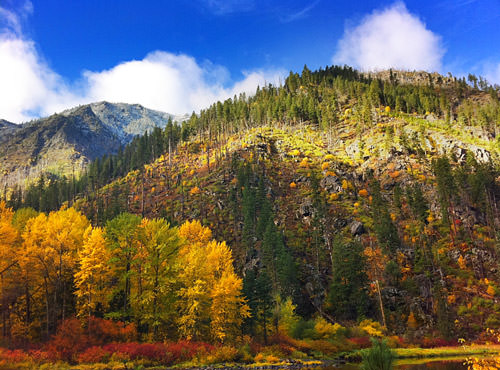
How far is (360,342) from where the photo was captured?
46.9m

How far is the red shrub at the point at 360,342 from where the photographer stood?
4631cm

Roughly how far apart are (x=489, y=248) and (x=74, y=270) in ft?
236

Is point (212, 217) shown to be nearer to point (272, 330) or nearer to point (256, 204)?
point (256, 204)

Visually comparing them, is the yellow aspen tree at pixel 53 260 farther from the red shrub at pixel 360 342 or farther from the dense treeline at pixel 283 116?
the dense treeline at pixel 283 116

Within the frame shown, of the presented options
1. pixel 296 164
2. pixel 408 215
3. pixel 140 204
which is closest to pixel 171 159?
pixel 140 204

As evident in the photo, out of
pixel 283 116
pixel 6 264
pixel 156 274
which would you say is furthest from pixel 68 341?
pixel 283 116

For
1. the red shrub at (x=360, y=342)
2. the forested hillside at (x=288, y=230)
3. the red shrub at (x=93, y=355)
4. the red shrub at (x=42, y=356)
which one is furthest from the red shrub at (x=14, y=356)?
the red shrub at (x=360, y=342)

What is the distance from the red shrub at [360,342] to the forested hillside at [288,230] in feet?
2.13

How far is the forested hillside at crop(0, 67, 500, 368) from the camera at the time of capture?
130 ft

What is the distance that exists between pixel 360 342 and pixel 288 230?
121ft

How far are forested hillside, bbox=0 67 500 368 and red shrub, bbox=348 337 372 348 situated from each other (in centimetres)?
65

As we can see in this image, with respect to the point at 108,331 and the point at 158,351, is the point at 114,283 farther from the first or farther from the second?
the point at 158,351

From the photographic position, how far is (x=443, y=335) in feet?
163

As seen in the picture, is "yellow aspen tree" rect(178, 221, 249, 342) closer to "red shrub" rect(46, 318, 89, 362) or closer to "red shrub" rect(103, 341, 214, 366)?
"red shrub" rect(103, 341, 214, 366)
